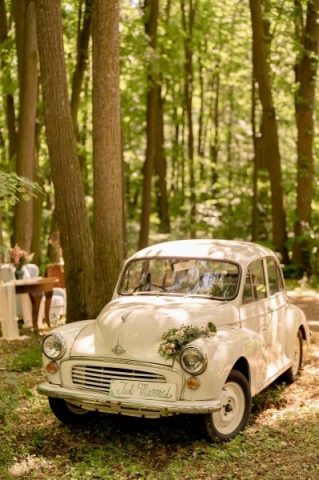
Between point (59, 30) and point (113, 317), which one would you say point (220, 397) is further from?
point (59, 30)

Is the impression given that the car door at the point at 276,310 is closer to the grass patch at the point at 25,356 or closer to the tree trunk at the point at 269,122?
the grass patch at the point at 25,356

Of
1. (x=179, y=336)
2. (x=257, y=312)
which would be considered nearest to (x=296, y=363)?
(x=257, y=312)

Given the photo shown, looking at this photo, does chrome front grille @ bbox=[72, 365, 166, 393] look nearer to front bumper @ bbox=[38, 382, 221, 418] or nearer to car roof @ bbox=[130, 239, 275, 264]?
front bumper @ bbox=[38, 382, 221, 418]

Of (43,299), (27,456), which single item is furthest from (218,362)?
(43,299)

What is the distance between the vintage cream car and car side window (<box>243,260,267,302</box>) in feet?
0.06

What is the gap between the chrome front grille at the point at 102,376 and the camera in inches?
257

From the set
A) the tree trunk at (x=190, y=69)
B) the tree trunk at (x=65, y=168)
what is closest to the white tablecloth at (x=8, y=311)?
the tree trunk at (x=65, y=168)

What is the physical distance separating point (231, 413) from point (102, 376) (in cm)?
130

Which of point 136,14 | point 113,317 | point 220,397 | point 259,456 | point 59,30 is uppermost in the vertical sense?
point 136,14

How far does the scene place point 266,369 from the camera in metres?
7.79

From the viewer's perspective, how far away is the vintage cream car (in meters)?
6.47

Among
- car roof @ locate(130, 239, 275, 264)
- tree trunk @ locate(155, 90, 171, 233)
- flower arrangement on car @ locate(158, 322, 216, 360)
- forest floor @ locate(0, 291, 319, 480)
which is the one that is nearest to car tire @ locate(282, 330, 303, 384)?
forest floor @ locate(0, 291, 319, 480)

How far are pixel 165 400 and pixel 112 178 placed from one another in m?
4.49

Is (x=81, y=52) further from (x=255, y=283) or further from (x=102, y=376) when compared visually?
(x=102, y=376)
